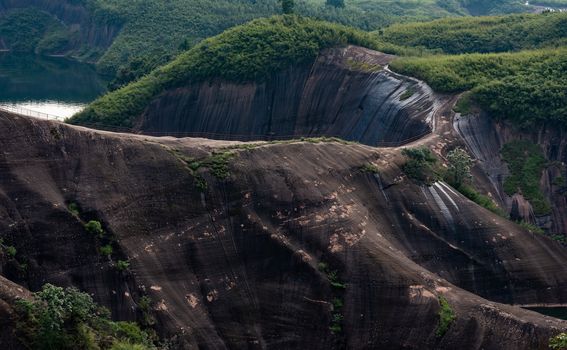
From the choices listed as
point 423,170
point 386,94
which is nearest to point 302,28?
point 386,94

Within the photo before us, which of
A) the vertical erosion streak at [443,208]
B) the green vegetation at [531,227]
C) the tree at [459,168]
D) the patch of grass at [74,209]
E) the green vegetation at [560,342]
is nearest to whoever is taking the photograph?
the green vegetation at [560,342]

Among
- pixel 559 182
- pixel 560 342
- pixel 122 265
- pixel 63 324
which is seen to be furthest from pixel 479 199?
pixel 63 324

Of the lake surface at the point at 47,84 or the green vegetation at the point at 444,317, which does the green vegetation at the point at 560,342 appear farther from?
the lake surface at the point at 47,84

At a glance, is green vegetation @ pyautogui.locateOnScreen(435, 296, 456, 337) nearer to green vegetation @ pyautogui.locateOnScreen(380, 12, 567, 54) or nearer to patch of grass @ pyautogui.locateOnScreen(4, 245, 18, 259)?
patch of grass @ pyautogui.locateOnScreen(4, 245, 18, 259)

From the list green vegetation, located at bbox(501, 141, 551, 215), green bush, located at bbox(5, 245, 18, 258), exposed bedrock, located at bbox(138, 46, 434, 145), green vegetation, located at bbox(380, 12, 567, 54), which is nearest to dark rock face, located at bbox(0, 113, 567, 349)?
green bush, located at bbox(5, 245, 18, 258)

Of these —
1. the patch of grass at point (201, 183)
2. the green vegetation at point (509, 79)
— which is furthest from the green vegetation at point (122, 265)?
the green vegetation at point (509, 79)

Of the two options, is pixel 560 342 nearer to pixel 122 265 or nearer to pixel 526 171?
pixel 122 265

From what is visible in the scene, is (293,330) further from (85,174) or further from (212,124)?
(212,124)
